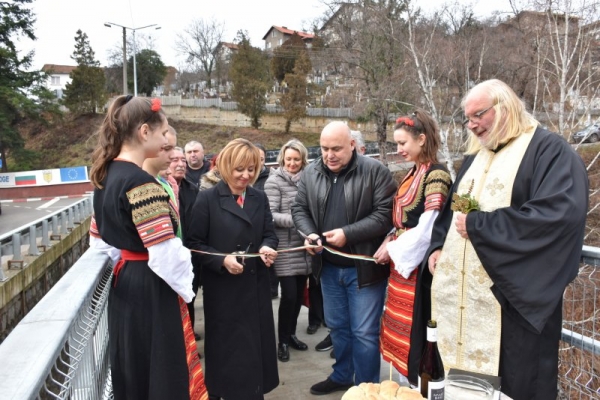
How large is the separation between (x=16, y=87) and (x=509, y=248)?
33.6 m

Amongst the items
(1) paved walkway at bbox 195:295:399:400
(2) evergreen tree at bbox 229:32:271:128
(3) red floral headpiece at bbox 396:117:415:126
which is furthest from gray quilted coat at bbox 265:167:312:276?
(2) evergreen tree at bbox 229:32:271:128

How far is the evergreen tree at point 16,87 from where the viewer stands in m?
28.3

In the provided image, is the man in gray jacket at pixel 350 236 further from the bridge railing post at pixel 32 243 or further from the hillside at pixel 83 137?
the hillside at pixel 83 137

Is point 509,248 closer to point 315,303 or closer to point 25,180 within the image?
point 315,303

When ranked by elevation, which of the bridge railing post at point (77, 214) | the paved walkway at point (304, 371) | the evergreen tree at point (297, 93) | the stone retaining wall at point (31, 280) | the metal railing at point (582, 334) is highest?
the evergreen tree at point (297, 93)

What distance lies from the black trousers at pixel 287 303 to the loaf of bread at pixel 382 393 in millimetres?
2473

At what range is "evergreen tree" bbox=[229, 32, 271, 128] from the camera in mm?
38125

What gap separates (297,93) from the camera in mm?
37000

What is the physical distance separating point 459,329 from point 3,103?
1286 inches

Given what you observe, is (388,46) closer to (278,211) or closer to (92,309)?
(278,211)

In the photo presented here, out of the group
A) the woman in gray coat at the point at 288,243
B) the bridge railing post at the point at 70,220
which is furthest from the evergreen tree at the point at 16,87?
the woman in gray coat at the point at 288,243

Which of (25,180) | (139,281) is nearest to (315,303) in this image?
(139,281)

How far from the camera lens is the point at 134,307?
7.68 ft

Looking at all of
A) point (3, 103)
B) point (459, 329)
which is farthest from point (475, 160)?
point (3, 103)
